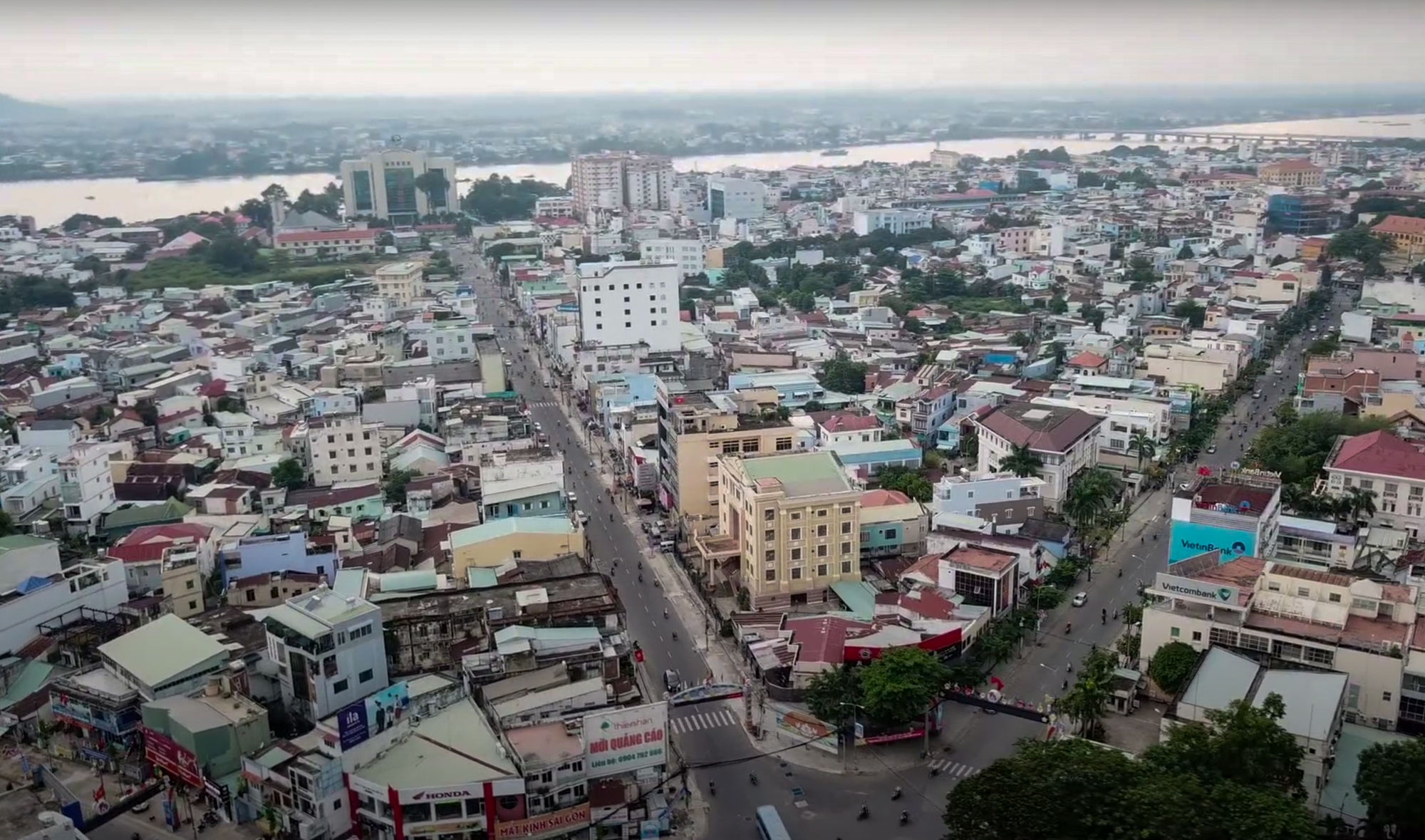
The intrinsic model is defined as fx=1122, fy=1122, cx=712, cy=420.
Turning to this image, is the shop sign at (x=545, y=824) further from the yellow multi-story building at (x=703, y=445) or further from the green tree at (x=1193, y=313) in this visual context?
the green tree at (x=1193, y=313)

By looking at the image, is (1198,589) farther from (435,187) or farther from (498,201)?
(498,201)

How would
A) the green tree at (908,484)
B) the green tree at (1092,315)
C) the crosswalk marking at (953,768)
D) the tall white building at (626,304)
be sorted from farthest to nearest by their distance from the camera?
the green tree at (1092,315), the tall white building at (626,304), the green tree at (908,484), the crosswalk marking at (953,768)

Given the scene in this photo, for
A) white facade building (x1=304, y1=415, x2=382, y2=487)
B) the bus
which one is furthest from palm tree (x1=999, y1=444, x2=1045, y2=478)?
white facade building (x1=304, y1=415, x2=382, y2=487)

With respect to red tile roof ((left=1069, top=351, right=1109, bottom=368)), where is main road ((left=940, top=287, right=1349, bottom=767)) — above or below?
below

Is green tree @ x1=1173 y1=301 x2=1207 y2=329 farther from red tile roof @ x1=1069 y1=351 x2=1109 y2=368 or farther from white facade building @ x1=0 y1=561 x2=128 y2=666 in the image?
white facade building @ x1=0 y1=561 x2=128 y2=666

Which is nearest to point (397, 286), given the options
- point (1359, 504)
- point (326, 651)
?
point (326, 651)

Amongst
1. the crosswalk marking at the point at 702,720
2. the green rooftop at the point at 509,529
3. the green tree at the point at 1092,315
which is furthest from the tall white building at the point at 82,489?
the green tree at the point at 1092,315
